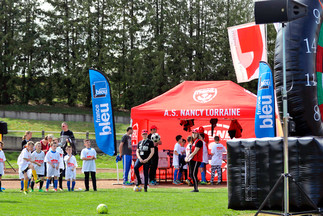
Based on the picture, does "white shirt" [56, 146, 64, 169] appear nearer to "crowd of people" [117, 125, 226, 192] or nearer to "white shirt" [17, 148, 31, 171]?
"white shirt" [17, 148, 31, 171]

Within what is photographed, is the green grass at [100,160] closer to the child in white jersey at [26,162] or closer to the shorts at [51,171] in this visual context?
the shorts at [51,171]

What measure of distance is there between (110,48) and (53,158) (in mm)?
31783

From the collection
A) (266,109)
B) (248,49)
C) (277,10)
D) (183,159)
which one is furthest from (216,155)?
(277,10)

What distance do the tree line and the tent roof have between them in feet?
89.4

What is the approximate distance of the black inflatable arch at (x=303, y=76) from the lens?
10773 mm

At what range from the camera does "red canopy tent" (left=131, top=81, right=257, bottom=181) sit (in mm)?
18016

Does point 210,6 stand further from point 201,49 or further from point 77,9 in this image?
point 77,9

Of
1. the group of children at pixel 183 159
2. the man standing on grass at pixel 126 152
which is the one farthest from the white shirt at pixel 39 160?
the group of children at pixel 183 159

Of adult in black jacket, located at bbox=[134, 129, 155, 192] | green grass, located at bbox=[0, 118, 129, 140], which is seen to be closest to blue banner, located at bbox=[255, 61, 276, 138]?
adult in black jacket, located at bbox=[134, 129, 155, 192]

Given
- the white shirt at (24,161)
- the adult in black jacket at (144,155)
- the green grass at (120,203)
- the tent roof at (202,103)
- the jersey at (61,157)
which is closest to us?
the green grass at (120,203)

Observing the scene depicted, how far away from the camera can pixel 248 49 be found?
16547 mm

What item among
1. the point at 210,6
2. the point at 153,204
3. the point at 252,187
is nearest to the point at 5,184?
the point at 153,204

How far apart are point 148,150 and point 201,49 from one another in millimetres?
34459

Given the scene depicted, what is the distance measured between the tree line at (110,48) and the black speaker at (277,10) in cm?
3738
